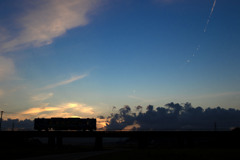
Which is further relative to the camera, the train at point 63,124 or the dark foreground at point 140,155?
the train at point 63,124

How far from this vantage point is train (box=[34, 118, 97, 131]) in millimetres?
93312

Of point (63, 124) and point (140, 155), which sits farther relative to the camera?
point (63, 124)

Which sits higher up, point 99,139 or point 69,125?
point 69,125

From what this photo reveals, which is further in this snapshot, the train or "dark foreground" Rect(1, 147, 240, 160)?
the train

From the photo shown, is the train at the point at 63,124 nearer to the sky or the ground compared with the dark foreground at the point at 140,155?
nearer to the sky

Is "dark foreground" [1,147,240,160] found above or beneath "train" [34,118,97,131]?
beneath

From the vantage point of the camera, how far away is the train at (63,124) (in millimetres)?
93312

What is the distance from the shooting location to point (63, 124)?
9362 centimetres

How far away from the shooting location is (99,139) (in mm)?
91375

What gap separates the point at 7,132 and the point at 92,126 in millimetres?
32744

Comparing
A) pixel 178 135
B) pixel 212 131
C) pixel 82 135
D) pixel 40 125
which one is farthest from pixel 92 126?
pixel 212 131

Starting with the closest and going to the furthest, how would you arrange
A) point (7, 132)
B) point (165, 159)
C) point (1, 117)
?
point (165, 159) < point (7, 132) < point (1, 117)

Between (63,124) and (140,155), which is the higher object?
(63,124)

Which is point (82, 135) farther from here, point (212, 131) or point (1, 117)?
point (212, 131)
